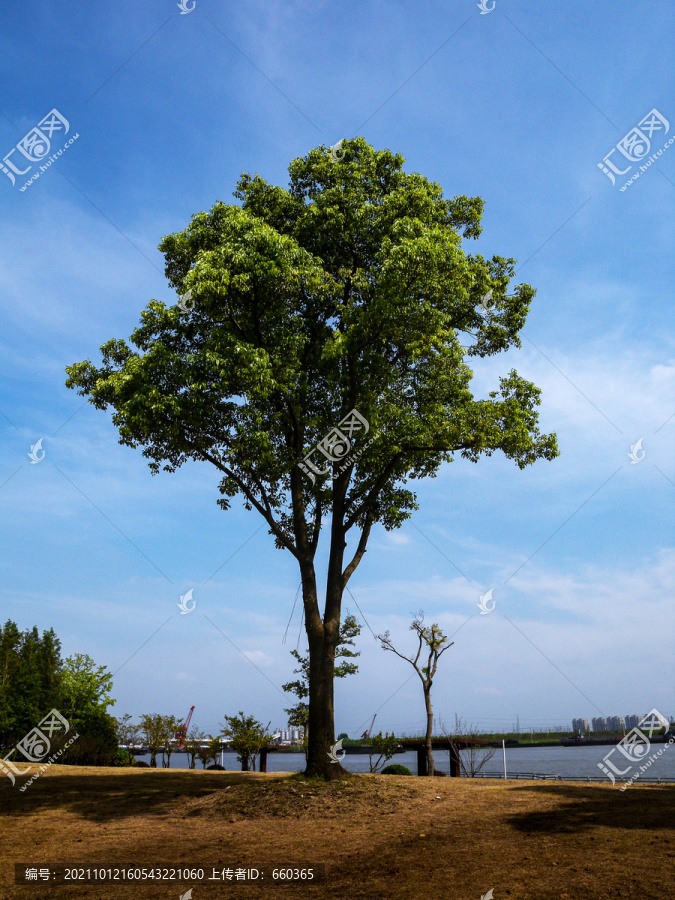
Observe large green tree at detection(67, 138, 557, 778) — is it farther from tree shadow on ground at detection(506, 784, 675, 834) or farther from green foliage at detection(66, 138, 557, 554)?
tree shadow on ground at detection(506, 784, 675, 834)

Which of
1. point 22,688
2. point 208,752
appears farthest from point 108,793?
point 22,688

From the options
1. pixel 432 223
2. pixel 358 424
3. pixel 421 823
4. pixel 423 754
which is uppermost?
pixel 432 223

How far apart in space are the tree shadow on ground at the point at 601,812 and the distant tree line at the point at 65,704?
19.7 m

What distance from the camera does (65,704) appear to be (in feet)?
85.4

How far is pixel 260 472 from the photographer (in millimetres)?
14078

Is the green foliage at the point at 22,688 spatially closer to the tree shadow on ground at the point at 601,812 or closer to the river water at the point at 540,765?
the river water at the point at 540,765

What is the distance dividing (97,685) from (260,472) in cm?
1750

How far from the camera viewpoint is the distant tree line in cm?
2472

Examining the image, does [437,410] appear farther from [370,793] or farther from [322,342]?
[370,793]

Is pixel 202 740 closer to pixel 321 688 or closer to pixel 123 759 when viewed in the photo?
pixel 123 759

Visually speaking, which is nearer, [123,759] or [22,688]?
[123,759]

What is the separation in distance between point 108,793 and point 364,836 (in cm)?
719

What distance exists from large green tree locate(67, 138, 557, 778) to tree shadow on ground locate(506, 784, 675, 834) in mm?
4789

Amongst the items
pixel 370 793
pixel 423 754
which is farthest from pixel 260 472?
pixel 423 754
